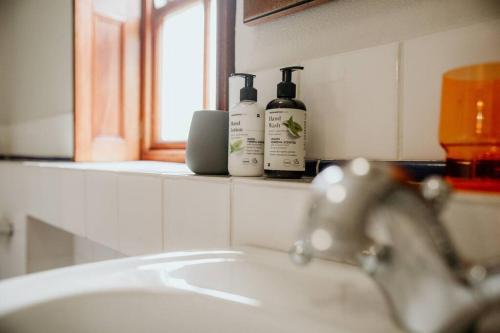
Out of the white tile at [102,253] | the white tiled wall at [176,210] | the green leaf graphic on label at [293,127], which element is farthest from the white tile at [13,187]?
the green leaf graphic on label at [293,127]

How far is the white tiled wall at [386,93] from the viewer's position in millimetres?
427

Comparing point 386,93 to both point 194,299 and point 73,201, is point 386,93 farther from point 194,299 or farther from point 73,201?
point 73,201

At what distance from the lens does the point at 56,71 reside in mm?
1389

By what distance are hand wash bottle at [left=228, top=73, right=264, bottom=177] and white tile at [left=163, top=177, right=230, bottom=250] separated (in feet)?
0.13

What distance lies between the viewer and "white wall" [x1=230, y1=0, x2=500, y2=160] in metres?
0.43

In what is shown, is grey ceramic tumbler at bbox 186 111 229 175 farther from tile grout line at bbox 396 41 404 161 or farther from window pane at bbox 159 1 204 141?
window pane at bbox 159 1 204 141

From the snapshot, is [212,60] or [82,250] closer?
[212,60]

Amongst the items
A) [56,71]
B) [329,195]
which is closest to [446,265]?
[329,195]

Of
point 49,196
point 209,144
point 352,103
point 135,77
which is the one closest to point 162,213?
point 209,144

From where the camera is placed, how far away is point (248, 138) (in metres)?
0.54

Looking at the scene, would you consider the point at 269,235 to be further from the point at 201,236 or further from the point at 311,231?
the point at 311,231

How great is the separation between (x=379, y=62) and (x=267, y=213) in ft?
0.82

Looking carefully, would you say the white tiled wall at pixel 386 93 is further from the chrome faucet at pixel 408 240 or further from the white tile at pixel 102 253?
the white tile at pixel 102 253

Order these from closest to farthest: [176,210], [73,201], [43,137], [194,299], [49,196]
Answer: [194,299]
[176,210]
[73,201]
[49,196]
[43,137]
